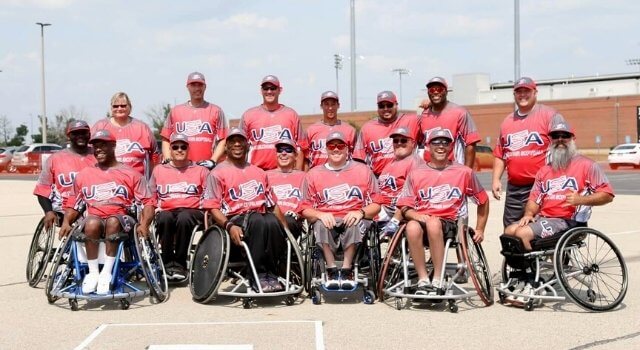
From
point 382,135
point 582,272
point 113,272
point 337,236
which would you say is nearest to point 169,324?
point 113,272

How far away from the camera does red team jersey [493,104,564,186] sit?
Answer: 23.9 ft

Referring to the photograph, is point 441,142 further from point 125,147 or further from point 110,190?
point 125,147

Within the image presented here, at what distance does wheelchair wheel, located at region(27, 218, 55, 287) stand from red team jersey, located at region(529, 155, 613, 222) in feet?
15.3

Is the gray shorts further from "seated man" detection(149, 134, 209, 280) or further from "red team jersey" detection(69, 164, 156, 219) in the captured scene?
"red team jersey" detection(69, 164, 156, 219)

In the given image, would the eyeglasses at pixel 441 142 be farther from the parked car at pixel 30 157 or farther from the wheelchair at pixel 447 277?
the parked car at pixel 30 157

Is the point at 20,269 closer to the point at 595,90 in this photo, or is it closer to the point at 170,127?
the point at 170,127

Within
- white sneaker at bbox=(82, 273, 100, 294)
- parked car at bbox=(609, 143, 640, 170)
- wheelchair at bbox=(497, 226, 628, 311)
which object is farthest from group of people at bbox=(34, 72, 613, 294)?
parked car at bbox=(609, 143, 640, 170)

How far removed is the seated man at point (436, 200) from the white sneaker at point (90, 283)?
269 cm

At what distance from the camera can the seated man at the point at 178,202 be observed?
766 cm

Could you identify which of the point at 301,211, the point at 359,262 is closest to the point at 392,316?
the point at 359,262

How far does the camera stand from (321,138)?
8359mm

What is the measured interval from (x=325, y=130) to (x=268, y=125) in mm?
606

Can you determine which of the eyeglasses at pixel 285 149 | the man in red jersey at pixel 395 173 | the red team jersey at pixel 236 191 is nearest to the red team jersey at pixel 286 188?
the eyeglasses at pixel 285 149

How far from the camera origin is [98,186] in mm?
7125
